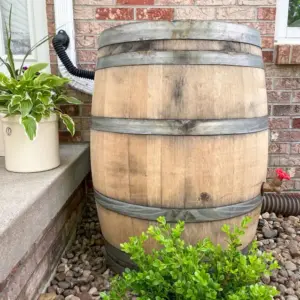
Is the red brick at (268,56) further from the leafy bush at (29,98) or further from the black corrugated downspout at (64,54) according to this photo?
the leafy bush at (29,98)

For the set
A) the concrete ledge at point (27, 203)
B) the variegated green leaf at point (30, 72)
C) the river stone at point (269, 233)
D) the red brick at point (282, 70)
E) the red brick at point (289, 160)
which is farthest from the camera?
the red brick at point (289, 160)

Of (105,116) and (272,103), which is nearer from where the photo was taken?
(105,116)

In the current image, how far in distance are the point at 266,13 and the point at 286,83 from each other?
39cm

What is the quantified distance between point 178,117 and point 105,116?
255 millimetres

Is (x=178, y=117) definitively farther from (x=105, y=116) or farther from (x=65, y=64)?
(x=65, y=64)

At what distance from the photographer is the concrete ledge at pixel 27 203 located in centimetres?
81

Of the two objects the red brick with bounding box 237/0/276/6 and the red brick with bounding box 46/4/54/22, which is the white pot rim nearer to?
the red brick with bounding box 46/4/54/22

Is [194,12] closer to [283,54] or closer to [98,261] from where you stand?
[283,54]

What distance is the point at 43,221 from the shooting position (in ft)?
3.39

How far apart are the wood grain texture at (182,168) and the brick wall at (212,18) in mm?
808

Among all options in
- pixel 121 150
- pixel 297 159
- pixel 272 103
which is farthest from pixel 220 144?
pixel 297 159

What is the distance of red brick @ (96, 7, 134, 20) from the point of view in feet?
5.44

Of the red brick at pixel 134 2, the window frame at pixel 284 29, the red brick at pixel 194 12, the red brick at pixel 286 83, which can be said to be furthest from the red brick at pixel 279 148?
the red brick at pixel 134 2

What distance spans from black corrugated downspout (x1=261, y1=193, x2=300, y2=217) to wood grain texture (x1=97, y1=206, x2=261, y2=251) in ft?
1.99
